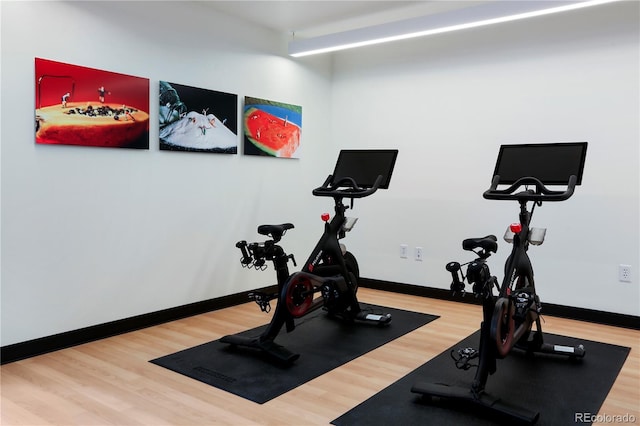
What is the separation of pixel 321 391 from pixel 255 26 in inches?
143

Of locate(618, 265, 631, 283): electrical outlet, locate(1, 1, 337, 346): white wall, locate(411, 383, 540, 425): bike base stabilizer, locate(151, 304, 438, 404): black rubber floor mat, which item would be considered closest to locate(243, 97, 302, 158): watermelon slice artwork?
locate(1, 1, 337, 346): white wall

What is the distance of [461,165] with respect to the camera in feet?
17.0

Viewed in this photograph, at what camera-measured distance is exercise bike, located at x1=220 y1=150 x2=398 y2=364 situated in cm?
360

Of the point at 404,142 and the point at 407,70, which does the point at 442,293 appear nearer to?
the point at 404,142

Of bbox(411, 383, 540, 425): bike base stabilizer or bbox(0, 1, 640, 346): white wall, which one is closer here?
bbox(411, 383, 540, 425): bike base stabilizer

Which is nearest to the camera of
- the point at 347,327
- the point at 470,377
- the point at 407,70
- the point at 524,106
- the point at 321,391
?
the point at 321,391

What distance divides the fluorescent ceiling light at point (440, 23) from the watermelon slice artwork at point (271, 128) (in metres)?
0.64

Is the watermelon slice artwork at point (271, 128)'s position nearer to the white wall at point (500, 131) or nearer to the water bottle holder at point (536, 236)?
the white wall at point (500, 131)

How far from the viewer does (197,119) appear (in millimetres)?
4508

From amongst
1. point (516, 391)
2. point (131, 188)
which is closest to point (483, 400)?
point (516, 391)

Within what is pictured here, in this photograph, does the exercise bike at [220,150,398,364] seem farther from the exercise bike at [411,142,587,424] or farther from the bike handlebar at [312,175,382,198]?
the exercise bike at [411,142,587,424]

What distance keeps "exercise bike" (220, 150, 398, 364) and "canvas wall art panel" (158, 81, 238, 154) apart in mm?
1130

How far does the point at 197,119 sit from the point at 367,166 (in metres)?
1.58

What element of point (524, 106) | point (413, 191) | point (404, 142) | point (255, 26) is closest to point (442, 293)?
point (413, 191)
